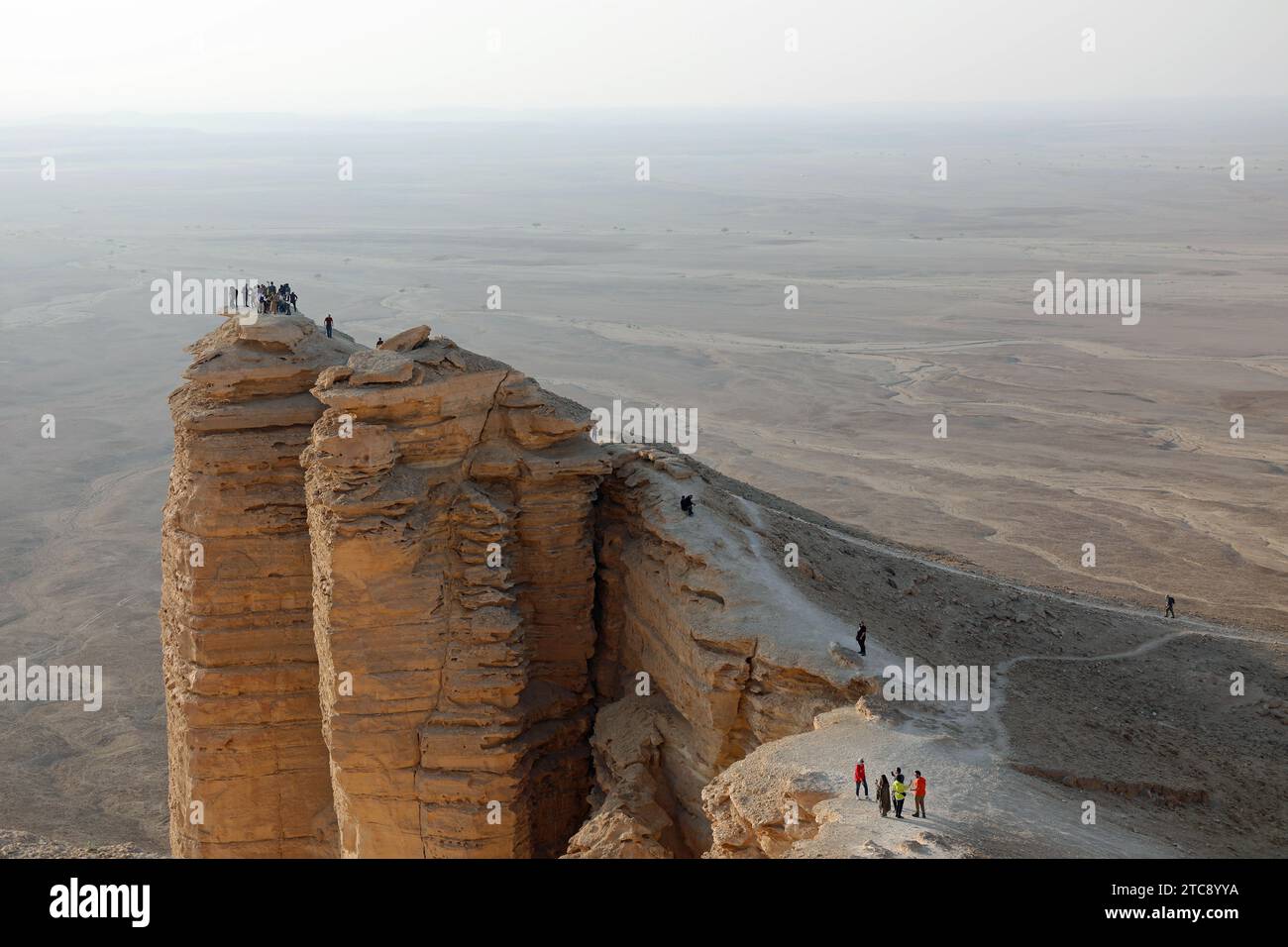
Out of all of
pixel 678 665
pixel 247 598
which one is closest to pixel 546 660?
pixel 678 665

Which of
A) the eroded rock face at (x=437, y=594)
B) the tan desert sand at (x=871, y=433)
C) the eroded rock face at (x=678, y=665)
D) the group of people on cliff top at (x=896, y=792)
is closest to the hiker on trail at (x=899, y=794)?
the group of people on cliff top at (x=896, y=792)

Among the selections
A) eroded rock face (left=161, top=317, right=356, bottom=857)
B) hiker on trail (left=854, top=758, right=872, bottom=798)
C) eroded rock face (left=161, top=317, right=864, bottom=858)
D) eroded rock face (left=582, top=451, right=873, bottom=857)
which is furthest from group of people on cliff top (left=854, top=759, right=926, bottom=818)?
eroded rock face (left=161, top=317, right=356, bottom=857)

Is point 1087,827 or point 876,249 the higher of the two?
point 876,249

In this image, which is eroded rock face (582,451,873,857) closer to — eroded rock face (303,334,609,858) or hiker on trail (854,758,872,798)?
eroded rock face (303,334,609,858)

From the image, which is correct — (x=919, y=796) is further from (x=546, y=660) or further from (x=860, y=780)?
(x=546, y=660)

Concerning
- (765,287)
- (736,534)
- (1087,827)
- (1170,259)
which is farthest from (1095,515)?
Result: (1170,259)

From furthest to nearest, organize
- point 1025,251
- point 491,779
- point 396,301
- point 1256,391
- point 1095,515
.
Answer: point 1025,251
point 396,301
point 1256,391
point 1095,515
point 491,779

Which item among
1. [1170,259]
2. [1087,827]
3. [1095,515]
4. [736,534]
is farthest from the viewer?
[1170,259]

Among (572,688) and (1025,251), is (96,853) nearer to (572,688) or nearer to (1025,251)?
(572,688)
